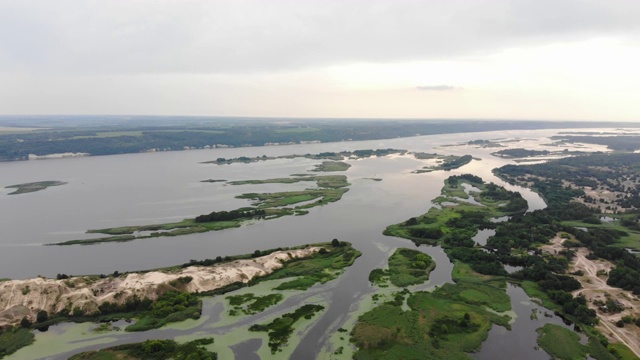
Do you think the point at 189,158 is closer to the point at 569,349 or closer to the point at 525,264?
the point at 525,264

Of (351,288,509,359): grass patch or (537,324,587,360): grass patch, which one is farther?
(351,288,509,359): grass patch

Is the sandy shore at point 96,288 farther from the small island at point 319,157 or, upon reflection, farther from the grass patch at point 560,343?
the small island at point 319,157

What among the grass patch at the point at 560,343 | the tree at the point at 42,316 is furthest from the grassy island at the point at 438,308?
the tree at the point at 42,316

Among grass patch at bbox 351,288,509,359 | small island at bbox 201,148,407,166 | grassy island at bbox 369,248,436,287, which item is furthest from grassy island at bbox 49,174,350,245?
small island at bbox 201,148,407,166

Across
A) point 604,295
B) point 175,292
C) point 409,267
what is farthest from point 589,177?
point 175,292

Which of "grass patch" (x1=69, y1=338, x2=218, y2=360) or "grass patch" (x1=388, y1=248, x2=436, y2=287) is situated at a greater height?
"grass patch" (x1=388, y1=248, x2=436, y2=287)

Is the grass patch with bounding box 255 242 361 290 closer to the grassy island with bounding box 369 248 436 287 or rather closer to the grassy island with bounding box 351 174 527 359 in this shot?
the grassy island with bounding box 369 248 436 287

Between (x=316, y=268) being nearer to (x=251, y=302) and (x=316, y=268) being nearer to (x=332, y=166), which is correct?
(x=251, y=302)
